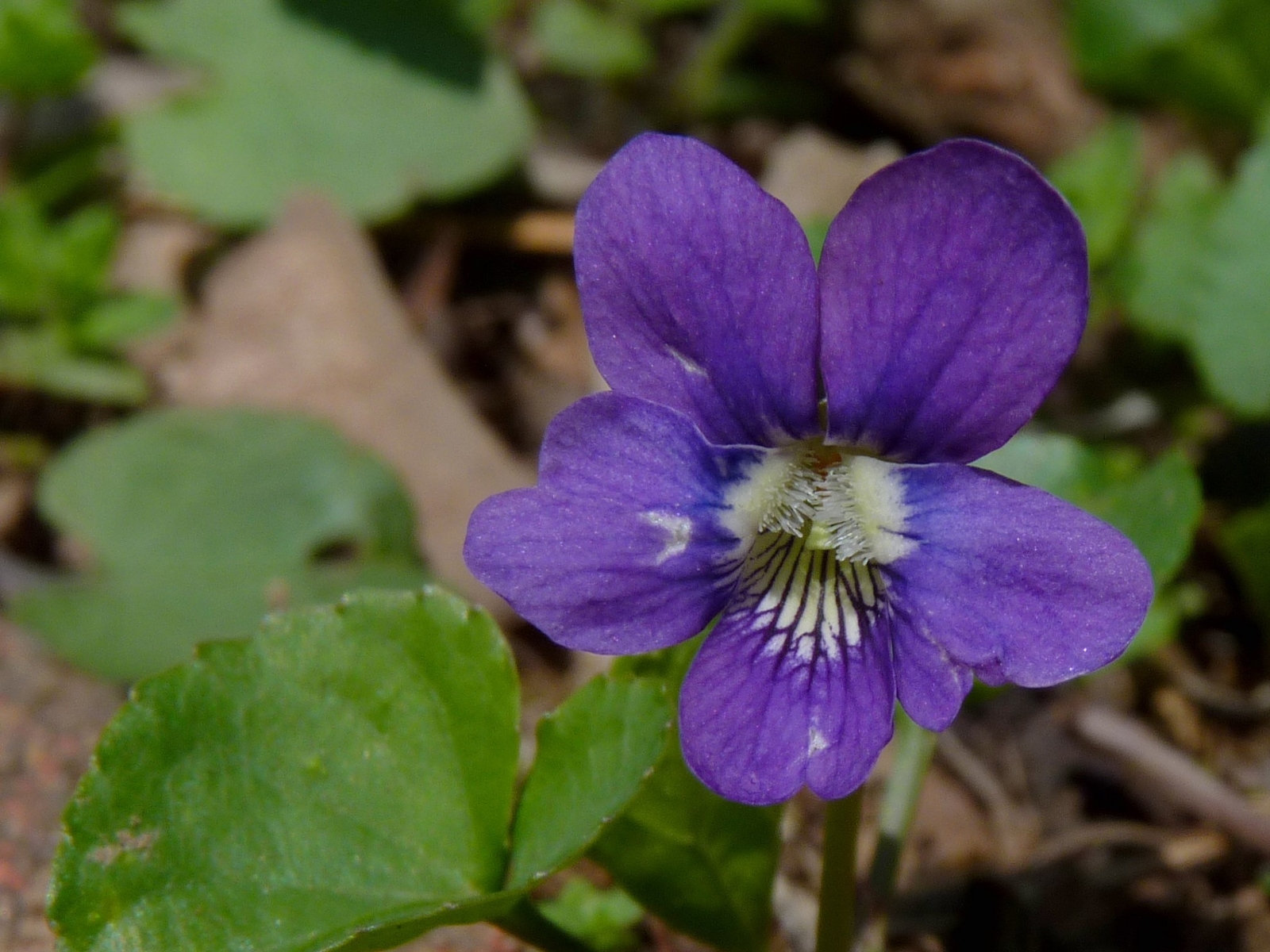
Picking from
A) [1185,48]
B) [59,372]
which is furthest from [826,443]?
[1185,48]

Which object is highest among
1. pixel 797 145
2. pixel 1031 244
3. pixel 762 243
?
pixel 1031 244

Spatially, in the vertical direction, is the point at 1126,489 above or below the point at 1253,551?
above

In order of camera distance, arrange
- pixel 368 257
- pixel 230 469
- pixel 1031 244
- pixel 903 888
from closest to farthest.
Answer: pixel 1031 244, pixel 903 888, pixel 230 469, pixel 368 257

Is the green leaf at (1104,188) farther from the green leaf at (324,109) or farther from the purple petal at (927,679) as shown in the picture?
the purple petal at (927,679)

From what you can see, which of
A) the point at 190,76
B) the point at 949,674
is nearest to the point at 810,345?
the point at 949,674

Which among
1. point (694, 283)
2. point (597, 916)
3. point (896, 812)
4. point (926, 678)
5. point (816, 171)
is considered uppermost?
point (694, 283)

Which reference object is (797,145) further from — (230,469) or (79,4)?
(79,4)

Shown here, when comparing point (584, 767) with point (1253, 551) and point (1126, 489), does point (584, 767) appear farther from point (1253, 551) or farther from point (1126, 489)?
point (1253, 551)
